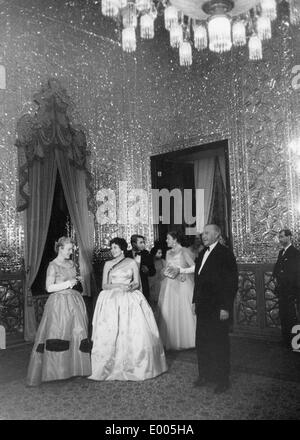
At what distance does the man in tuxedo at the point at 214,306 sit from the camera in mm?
4594

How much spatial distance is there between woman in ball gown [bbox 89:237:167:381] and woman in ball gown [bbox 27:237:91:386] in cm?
18

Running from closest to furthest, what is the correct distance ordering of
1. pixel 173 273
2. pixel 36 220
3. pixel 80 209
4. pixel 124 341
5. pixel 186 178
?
pixel 124 341
pixel 173 273
pixel 36 220
pixel 80 209
pixel 186 178

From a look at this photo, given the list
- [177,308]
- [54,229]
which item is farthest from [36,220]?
[177,308]

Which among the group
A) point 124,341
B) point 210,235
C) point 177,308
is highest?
point 210,235

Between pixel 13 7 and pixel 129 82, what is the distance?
8.55 feet

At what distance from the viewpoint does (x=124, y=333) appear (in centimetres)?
496

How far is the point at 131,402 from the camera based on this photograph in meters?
4.20

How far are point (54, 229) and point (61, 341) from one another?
3077 millimetres

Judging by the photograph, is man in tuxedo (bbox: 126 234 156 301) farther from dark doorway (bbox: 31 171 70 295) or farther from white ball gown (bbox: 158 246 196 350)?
dark doorway (bbox: 31 171 70 295)

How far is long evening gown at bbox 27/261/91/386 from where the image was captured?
15.8ft

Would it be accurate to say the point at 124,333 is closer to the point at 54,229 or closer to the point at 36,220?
the point at 36,220

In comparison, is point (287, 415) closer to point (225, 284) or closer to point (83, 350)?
point (225, 284)

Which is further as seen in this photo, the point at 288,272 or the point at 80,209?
the point at 80,209

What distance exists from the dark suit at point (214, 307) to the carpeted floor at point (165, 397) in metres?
0.27
